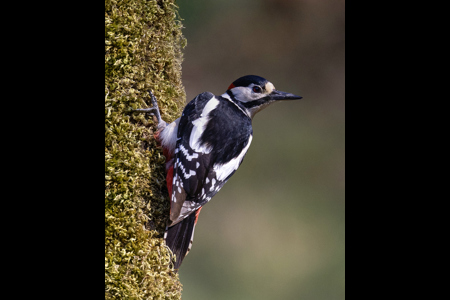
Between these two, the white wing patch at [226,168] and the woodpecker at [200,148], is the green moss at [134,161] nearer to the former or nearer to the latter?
the woodpecker at [200,148]

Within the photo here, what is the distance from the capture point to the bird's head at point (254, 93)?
1642 millimetres

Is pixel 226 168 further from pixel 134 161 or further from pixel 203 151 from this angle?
pixel 134 161

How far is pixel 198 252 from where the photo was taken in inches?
142

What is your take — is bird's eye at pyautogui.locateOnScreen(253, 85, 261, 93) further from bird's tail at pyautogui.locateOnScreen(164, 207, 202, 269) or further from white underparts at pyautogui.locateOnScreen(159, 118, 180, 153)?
bird's tail at pyautogui.locateOnScreen(164, 207, 202, 269)

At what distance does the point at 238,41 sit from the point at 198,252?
206 cm

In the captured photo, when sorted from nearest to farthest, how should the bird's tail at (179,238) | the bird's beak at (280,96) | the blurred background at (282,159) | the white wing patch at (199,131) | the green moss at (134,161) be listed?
the green moss at (134,161) < the bird's tail at (179,238) < the white wing patch at (199,131) < the bird's beak at (280,96) < the blurred background at (282,159)

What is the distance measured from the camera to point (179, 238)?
4.53 ft

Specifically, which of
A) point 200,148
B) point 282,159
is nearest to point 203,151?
point 200,148

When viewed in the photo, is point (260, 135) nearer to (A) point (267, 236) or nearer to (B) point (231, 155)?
(A) point (267, 236)

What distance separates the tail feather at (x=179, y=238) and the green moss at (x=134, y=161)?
0.04m

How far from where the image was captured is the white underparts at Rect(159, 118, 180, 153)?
1.42m

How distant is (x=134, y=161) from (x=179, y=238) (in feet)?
1.06

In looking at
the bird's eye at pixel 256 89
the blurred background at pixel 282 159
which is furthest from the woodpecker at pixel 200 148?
the blurred background at pixel 282 159

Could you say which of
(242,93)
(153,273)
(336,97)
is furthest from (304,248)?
(153,273)
